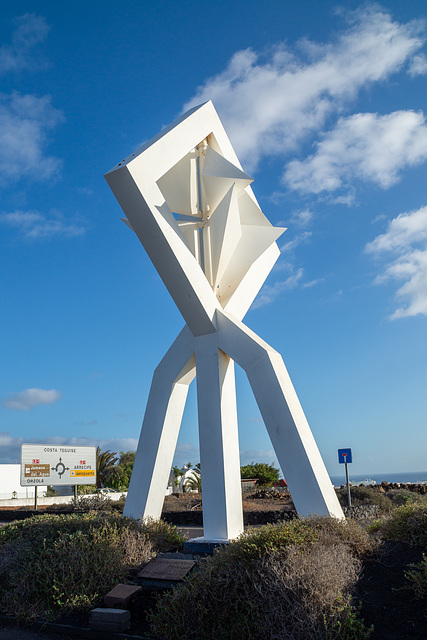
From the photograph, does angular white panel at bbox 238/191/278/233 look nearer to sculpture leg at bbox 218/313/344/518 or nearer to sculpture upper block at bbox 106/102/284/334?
sculpture upper block at bbox 106/102/284/334

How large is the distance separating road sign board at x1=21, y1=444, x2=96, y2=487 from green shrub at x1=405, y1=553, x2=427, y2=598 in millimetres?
19578

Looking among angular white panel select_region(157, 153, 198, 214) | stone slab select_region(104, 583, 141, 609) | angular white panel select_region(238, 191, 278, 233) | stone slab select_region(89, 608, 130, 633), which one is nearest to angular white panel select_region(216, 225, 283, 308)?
Answer: angular white panel select_region(238, 191, 278, 233)

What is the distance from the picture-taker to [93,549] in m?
6.94

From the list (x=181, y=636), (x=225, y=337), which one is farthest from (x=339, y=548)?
(x=225, y=337)

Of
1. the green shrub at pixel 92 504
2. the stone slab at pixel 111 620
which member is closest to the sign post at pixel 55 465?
the green shrub at pixel 92 504

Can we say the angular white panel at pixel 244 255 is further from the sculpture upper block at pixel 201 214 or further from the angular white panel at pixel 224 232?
the angular white panel at pixel 224 232

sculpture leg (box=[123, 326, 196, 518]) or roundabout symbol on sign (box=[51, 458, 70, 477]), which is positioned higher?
sculpture leg (box=[123, 326, 196, 518])

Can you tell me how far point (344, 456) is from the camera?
51.2 feet

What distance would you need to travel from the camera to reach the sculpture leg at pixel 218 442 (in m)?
9.09

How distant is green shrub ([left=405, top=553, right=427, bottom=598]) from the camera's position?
5223mm

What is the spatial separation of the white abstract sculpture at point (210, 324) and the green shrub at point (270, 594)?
8.99ft

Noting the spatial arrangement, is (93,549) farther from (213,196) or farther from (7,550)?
(213,196)

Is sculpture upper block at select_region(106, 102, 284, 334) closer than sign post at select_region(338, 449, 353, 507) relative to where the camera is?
Yes

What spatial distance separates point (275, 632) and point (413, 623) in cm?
134
